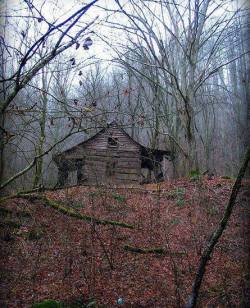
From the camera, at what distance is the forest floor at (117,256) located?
5395 mm

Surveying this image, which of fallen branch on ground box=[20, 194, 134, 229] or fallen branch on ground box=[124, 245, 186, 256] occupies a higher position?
fallen branch on ground box=[20, 194, 134, 229]

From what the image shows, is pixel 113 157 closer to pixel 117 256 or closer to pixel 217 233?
pixel 117 256

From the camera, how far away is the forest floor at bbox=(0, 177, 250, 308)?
5.39 meters

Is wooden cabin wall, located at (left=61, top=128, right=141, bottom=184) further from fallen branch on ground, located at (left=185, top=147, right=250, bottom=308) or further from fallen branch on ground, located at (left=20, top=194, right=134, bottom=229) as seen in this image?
fallen branch on ground, located at (left=185, top=147, right=250, bottom=308)

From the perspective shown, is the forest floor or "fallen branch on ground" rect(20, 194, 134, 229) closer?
the forest floor

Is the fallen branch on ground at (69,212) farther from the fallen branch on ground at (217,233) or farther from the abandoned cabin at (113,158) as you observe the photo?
the abandoned cabin at (113,158)

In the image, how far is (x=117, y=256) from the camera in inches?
276

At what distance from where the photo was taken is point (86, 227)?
320 inches

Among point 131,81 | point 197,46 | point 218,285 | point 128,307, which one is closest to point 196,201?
point 218,285

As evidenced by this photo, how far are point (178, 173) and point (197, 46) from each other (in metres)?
7.51

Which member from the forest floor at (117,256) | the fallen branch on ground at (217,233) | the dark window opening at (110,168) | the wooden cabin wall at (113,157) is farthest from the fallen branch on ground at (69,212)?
the dark window opening at (110,168)

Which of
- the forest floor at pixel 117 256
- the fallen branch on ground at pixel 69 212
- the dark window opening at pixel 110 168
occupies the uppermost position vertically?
the dark window opening at pixel 110 168

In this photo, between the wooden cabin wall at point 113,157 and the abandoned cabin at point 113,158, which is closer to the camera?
the abandoned cabin at point 113,158

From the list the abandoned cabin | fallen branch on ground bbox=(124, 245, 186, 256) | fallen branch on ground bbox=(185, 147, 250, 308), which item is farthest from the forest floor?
the abandoned cabin
